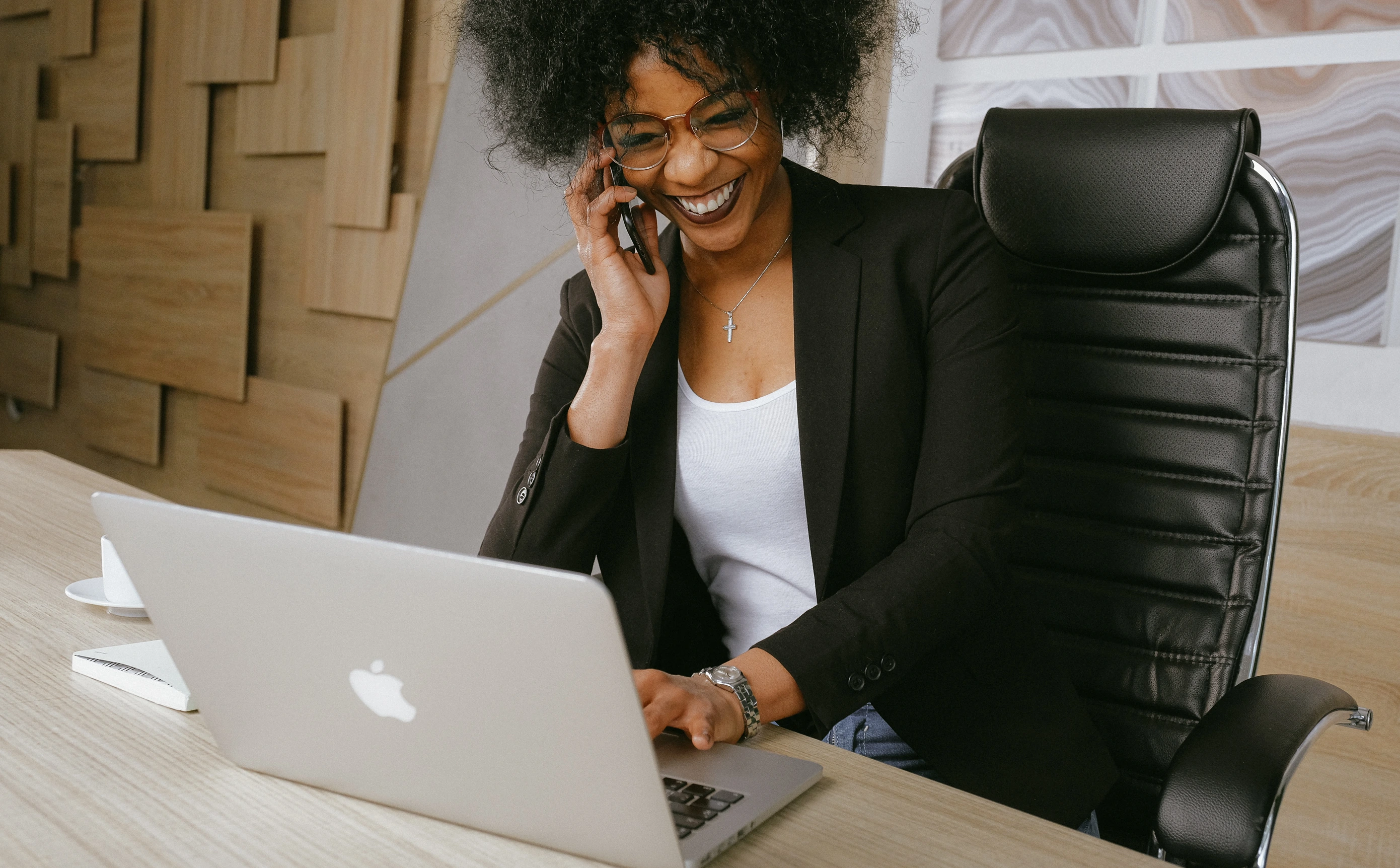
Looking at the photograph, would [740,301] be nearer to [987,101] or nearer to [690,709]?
[690,709]

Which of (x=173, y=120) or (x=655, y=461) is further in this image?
(x=173, y=120)

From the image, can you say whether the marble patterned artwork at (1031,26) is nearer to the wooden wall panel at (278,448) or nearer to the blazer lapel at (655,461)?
the blazer lapel at (655,461)

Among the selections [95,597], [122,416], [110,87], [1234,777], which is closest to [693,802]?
[1234,777]

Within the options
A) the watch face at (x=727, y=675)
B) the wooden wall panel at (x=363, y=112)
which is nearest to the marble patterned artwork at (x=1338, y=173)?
the watch face at (x=727, y=675)

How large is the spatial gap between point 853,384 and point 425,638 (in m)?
0.72

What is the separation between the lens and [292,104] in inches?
126

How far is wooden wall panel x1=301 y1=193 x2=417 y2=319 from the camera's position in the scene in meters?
2.88

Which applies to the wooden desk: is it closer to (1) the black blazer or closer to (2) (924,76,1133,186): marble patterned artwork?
(1) the black blazer

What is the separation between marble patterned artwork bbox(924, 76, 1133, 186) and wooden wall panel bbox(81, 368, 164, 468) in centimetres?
280

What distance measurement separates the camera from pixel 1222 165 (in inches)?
46.9

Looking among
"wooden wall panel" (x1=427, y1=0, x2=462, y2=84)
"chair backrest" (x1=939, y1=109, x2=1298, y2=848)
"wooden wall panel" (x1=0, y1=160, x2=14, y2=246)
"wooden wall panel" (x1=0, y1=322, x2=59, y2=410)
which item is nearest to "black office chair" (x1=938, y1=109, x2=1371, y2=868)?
"chair backrest" (x1=939, y1=109, x2=1298, y2=848)

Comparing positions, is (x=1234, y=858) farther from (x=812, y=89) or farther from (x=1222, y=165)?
(x=812, y=89)

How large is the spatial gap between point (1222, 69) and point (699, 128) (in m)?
1.04

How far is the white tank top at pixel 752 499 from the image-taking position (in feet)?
4.15
